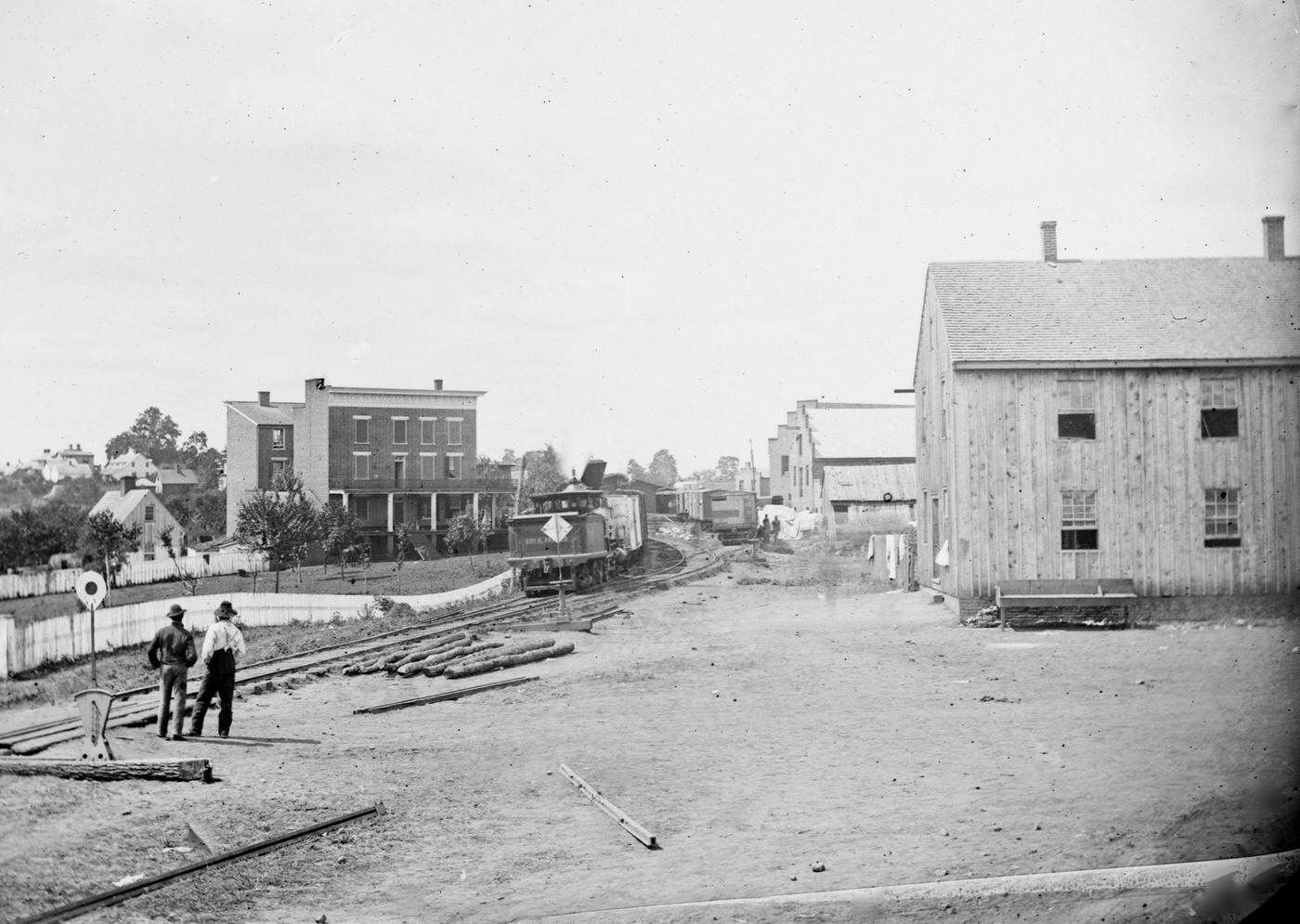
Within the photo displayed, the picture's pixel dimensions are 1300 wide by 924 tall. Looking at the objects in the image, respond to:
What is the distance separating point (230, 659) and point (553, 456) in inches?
1679

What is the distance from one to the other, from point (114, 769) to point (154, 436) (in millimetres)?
20679

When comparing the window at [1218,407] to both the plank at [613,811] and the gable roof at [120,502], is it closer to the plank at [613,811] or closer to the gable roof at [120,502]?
the plank at [613,811]

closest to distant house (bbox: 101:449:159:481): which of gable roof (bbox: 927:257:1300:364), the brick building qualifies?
the brick building

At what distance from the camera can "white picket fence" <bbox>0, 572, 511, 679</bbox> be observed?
707 inches

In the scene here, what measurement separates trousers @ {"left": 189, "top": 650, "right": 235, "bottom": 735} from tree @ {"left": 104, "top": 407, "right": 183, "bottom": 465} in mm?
14955

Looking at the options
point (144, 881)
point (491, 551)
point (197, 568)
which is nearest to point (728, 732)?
point (144, 881)

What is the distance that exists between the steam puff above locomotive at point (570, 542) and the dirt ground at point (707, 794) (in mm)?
14526

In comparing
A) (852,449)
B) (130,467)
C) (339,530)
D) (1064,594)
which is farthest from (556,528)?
(852,449)

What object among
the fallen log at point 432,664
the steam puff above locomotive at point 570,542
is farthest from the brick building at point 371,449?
the fallen log at point 432,664

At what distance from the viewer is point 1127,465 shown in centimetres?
2331

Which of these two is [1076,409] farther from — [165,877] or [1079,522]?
[165,877]

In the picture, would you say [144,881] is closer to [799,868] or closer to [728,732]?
[799,868]

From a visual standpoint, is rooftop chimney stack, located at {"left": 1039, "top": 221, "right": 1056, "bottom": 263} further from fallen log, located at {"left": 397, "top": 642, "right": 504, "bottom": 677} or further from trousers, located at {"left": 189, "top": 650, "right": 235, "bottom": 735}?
trousers, located at {"left": 189, "top": 650, "right": 235, "bottom": 735}

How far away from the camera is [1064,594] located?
22.8 m
